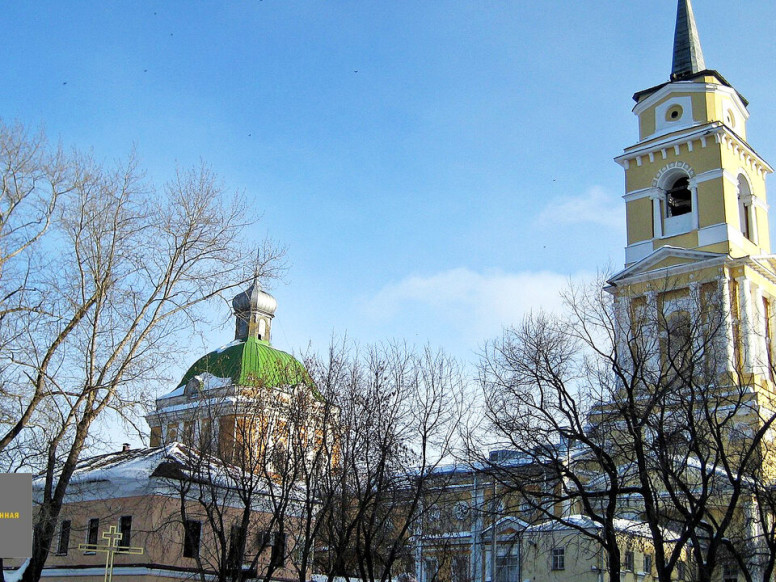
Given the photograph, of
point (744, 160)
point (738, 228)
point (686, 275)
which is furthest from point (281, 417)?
point (744, 160)

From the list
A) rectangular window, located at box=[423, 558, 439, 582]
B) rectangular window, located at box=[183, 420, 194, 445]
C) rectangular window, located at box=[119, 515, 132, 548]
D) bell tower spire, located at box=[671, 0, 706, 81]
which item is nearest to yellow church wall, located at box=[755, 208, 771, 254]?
bell tower spire, located at box=[671, 0, 706, 81]

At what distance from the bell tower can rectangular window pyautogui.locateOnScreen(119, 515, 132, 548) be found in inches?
1018

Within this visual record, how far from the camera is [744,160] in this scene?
152 feet

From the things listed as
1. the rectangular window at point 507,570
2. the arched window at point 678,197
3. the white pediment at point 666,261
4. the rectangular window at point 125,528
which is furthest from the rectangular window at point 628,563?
the rectangular window at point 125,528

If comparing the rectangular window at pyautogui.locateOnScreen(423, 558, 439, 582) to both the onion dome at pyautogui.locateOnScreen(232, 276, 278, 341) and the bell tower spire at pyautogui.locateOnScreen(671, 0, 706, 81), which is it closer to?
the onion dome at pyautogui.locateOnScreen(232, 276, 278, 341)

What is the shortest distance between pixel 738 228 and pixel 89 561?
30.7 metres

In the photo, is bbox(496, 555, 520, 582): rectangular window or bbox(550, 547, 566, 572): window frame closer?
bbox(550, 547, 566, 572): window frame

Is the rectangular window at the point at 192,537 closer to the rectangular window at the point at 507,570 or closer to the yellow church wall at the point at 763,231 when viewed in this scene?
the rectangular window at the point at 507,570

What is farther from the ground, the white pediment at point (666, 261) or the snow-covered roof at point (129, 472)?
the white pediment at point (666, 261)

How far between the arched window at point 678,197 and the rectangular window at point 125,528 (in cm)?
2844

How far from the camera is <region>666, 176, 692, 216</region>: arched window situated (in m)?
45.9

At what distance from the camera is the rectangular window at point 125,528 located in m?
29.9

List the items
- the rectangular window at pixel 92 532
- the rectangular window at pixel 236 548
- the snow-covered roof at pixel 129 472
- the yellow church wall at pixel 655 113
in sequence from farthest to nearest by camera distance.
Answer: the yellow church wall at pixel 655 113 → the rectangular window at pixel 92 532 → the snow-covered roof at pixel 129 472 → the rectangular window at pixel 236 548

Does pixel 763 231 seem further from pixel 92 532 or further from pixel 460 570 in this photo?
pixel 92 532
